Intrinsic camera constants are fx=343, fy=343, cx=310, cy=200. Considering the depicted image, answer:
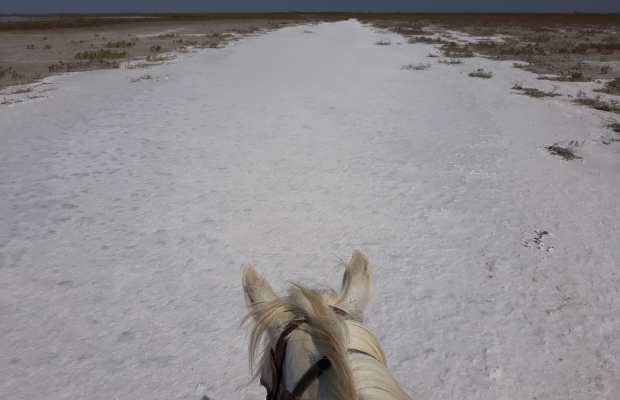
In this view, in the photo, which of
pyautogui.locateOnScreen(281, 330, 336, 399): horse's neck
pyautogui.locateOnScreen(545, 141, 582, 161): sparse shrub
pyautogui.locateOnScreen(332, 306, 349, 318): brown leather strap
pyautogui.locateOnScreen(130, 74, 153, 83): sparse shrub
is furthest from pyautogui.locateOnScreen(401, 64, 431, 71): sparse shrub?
pyautogui.locateOnScreen(281, 330, 336, 399): horse's neck

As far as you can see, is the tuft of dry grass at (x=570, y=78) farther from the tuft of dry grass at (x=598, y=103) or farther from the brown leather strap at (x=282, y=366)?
the brown leather strap at (x=282, y=366)

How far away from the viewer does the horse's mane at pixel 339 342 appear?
3.12 ft

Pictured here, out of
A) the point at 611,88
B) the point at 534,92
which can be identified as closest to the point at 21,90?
the point at 534,92

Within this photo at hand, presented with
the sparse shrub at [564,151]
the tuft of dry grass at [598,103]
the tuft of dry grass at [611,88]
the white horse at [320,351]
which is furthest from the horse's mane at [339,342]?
the tuft of dry grass at [611,88]

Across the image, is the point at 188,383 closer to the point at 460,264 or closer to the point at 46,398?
the point at 46,398

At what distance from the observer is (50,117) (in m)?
7.52

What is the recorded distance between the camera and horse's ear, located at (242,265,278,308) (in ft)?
4.97

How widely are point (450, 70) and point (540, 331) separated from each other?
12752 millimetres

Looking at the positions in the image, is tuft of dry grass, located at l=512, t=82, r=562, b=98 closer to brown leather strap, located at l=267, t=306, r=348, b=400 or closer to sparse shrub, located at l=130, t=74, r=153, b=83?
brown leather strap, located at l=267, t=306, r=348, b=400

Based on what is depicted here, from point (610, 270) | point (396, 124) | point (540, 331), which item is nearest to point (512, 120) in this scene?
point (396, 124)

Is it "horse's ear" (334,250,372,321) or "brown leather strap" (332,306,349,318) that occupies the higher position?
"brown leather strap" (332,306,349,318)

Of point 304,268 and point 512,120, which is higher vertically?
point 512,120

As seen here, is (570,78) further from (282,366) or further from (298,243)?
(282,366)

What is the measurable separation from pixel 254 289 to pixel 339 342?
63cm
